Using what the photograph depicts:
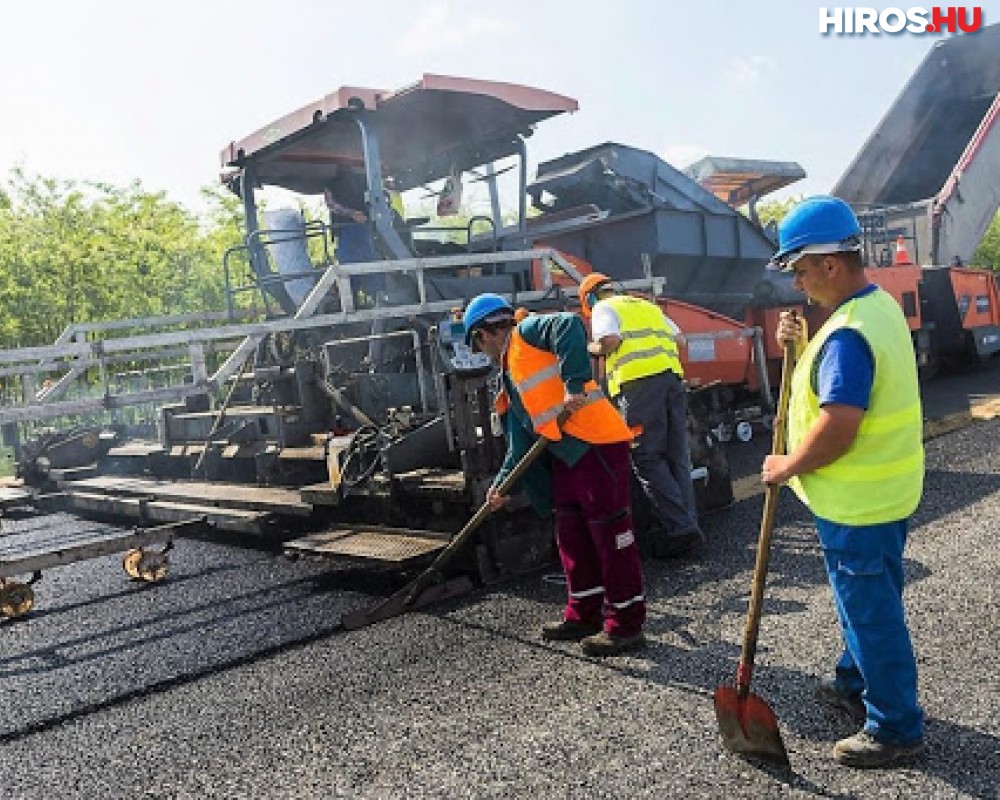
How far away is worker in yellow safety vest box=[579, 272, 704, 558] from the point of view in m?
4.99

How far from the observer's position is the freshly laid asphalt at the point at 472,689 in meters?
2.68

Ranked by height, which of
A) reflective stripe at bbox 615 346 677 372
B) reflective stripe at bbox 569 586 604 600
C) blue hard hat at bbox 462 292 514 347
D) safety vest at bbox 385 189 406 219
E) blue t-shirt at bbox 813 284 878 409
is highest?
safety vest at bbox 385 189 406 219

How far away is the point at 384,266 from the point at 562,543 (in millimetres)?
2478

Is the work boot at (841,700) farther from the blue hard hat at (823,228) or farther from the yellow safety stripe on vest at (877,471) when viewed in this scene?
the blue hard hat at (823,228)

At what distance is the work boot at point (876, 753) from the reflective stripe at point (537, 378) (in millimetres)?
1833

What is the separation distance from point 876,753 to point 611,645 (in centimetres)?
122

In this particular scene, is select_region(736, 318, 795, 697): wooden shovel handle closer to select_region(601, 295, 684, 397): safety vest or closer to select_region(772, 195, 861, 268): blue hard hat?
select_region(772, 195, 861, 268): blue hard hat

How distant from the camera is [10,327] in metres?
15.2

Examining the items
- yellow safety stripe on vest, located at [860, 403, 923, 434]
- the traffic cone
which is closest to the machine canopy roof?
yellow safety stripe on vest, located at [860, 403, 923, 434]

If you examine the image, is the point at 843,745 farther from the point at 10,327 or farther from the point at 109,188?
the point at 109,188

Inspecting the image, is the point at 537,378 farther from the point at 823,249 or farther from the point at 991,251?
the point at 991,251

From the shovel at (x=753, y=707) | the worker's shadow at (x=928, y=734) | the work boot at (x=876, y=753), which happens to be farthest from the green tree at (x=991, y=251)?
the work boot at (x=876, y=753)

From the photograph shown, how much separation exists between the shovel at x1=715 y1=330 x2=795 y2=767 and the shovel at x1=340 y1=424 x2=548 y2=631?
4.64 feet

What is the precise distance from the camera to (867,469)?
2529 mm
